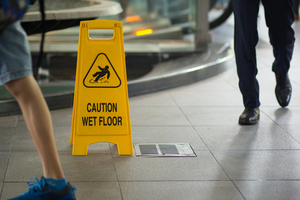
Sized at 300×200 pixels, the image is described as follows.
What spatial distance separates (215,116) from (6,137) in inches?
71.1

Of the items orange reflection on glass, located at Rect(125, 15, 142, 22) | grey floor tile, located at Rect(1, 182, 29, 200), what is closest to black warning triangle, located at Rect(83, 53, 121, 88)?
grey floor tile, located at Rect(1, 182, 29, 200)

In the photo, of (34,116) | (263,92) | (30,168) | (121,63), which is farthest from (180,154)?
(263,92)

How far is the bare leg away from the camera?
1.75 metres

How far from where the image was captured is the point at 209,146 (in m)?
2.90

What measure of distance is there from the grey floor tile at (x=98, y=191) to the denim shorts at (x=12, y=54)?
75 cm

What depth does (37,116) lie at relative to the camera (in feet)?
5.81

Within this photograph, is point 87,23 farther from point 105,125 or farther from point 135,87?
point 135,87

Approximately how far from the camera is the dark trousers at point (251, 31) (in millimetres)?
3174

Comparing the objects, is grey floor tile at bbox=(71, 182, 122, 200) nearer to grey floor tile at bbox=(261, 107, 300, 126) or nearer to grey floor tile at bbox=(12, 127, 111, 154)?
grey floor tile at bbox=(12, 127, 111, 154)

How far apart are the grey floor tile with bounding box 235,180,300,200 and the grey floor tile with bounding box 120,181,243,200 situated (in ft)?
0.19

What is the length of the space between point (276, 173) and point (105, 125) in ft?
3.75

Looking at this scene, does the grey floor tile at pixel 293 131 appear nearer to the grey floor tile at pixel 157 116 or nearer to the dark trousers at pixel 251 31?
the dark trousers at pixel 251 31

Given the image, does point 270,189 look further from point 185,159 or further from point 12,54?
point 12,54

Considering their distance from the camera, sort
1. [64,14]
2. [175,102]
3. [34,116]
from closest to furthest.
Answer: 1. [34,116]
2. [64,14]
3. [175,102]
